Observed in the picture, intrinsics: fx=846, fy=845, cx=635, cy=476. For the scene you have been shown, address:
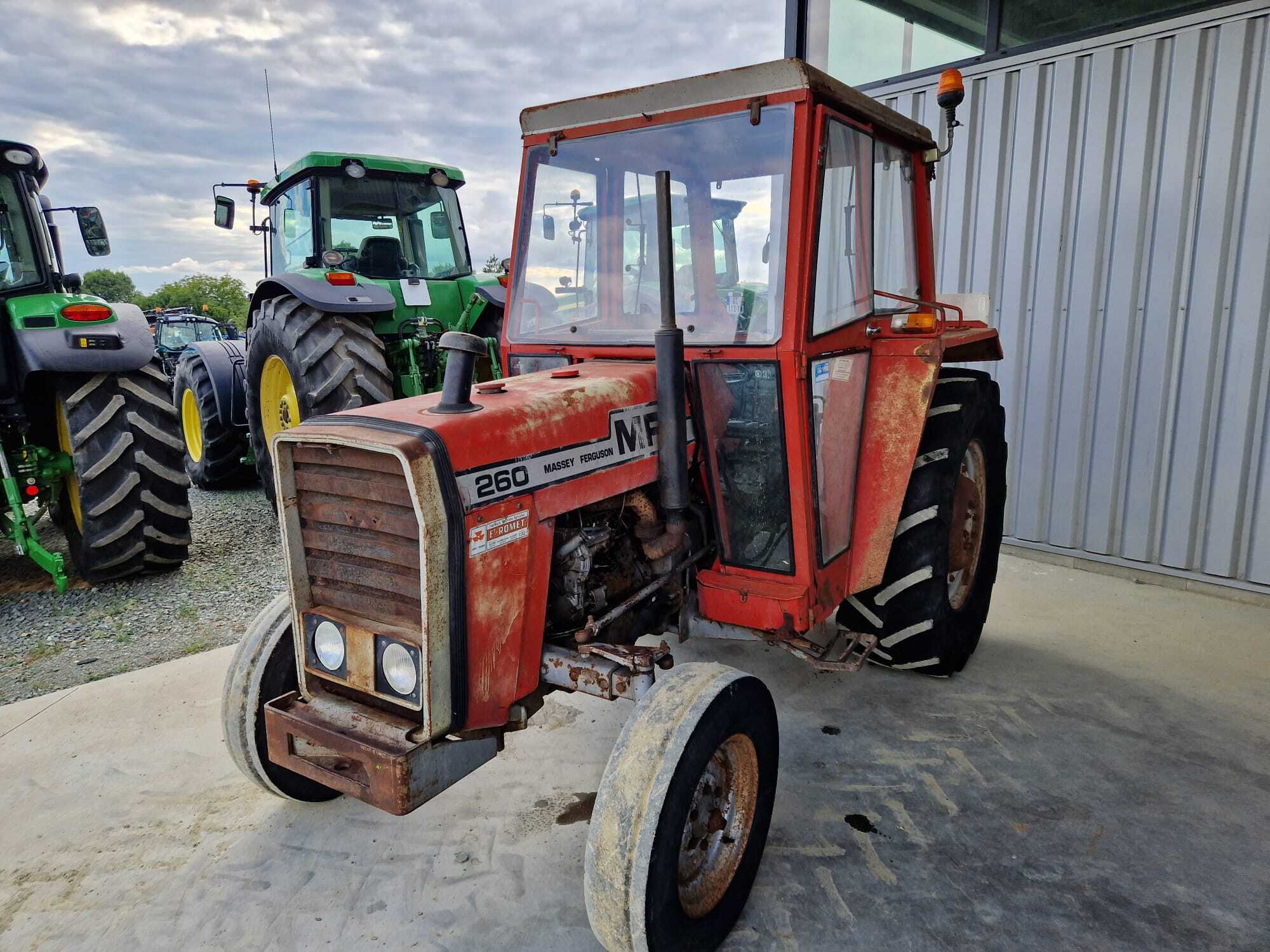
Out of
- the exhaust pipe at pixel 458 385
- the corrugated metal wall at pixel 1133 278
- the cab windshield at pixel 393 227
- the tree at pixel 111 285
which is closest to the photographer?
the exhaust pipe at pixel 458 385

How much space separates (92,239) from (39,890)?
408 cm

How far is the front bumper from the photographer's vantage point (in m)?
1.83

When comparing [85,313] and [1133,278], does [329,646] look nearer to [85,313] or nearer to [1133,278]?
[85,313]

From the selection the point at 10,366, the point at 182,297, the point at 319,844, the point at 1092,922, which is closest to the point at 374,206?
the point at 10,366

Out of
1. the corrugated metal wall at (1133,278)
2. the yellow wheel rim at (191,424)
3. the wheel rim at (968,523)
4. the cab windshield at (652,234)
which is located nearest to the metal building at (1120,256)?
the corrugated metal wall at (1133,278)

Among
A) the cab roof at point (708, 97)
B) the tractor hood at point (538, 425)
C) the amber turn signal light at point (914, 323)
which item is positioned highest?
the cab roof at point (708, 97)

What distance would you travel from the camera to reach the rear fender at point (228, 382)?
6.45 metres

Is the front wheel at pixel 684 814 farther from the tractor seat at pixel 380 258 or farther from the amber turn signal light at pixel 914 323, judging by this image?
the tractor seat at pixel 380 258

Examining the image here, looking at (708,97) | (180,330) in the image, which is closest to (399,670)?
(708,97)

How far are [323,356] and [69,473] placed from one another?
4.82ft

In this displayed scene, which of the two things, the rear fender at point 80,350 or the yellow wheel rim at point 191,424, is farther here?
the yellow wheel rim at point 191,424

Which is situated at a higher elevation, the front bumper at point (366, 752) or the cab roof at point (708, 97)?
the cab roof at point (708, 97)

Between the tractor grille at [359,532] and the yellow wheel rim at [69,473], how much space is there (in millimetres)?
3127

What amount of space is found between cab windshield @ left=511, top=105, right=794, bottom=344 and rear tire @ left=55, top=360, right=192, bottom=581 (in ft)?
9.07
